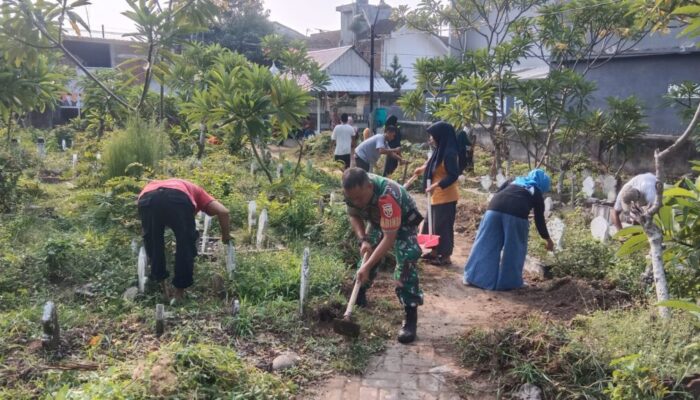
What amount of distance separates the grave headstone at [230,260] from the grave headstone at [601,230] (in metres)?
3.82

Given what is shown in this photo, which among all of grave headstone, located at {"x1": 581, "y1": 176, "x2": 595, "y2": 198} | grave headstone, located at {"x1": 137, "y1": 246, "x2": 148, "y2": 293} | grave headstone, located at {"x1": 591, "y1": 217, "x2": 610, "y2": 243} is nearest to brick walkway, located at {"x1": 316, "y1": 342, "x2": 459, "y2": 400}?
grave headstone, located at {"x1": 137, "y1": 246, "x2": 148, "y2": 293}

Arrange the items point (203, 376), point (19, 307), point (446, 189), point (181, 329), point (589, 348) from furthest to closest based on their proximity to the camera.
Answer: point (446, 189), point (19, 307), point (181, 329), point (589, 348), point (203, 376)

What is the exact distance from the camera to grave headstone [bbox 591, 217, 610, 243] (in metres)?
5.94

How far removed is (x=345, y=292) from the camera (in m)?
4.99

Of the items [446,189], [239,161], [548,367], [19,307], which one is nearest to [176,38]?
[239,161]

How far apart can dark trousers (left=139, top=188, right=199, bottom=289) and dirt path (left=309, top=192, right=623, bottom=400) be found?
162cm

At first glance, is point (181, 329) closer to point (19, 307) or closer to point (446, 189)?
point (19, 307)

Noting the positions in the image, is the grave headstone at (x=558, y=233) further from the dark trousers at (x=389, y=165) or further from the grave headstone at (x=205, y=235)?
the dark trousers at (x=389, y=165)

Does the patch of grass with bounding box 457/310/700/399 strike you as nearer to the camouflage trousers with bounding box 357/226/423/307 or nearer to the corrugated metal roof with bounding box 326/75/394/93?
the camouflage trousers with bounding box 357/226/423/307

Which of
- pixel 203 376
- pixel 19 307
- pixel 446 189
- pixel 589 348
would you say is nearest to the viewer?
pixel 203 376

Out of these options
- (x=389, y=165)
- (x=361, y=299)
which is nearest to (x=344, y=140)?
(x=389, y=165)

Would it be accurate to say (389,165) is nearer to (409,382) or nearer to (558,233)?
(558,233)

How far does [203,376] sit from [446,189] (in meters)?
3.77

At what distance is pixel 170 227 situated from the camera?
4.47 metres
